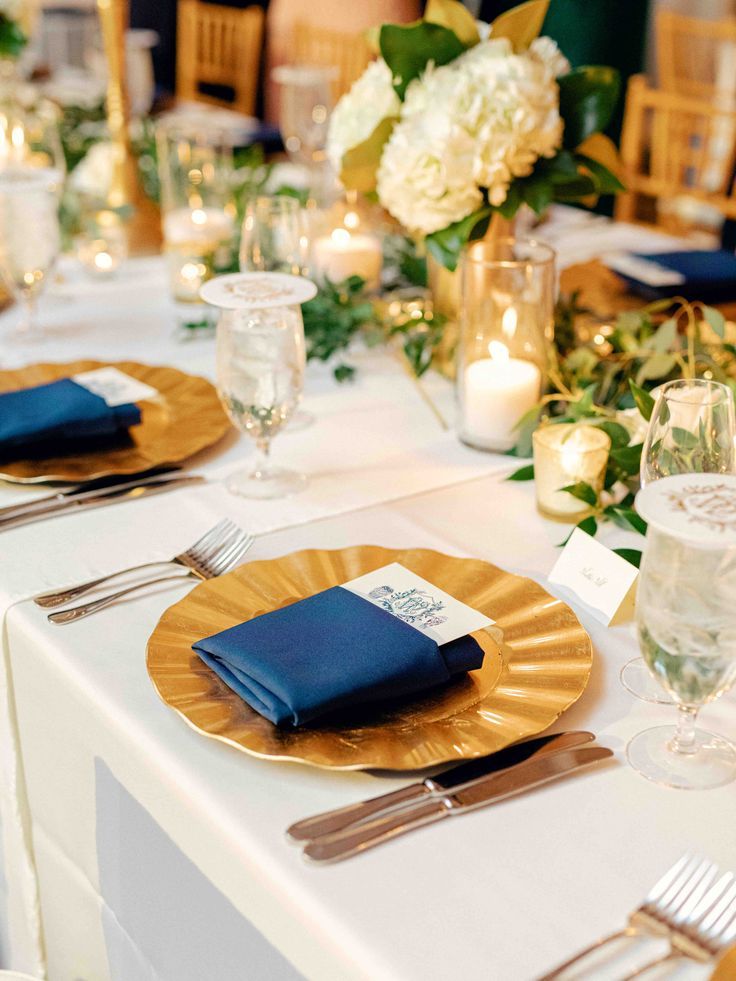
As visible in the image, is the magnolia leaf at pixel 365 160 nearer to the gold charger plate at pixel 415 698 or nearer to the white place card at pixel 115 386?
the white place card at pixel 115 386

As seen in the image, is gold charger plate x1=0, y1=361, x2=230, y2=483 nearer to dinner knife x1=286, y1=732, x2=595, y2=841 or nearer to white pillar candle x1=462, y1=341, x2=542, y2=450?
white pillar candle x1=462, y1=341, x2=542, y2=450

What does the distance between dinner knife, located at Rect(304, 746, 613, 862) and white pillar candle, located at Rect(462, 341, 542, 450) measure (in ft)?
1.98

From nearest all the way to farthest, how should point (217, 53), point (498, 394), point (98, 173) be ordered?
1. point (498, 394)
2. point (98, 173)
3. point (217, 53)

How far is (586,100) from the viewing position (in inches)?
58.2

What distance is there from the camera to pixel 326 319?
1632mm

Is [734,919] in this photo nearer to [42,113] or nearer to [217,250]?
[217,250]

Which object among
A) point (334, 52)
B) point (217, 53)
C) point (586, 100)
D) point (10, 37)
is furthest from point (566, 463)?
point (217, 53)

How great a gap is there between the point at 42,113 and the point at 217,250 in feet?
3.76

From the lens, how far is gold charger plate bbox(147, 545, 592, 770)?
78 cm

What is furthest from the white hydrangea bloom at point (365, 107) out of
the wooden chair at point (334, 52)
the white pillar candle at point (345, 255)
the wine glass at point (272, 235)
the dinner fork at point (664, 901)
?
the wooden chair at point (334, 52)

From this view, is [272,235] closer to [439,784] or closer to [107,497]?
[107,497]

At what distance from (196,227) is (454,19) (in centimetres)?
63

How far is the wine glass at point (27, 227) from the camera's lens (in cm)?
162

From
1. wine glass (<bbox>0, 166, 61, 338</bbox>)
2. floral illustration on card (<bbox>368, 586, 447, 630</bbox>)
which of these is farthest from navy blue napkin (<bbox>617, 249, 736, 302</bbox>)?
floral illustration on card (<bbox>368, 586, 447, 630</bbox>)
